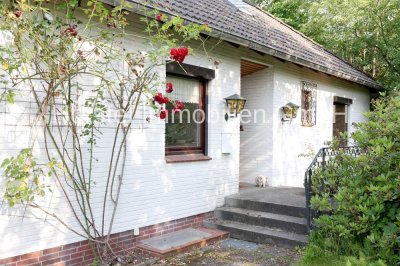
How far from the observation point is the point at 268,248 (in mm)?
5516

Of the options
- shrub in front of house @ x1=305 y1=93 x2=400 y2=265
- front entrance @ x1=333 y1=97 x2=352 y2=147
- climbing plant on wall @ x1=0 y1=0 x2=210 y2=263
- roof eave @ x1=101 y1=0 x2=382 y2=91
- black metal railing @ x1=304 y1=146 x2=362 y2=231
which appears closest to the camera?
climbing plant on wall @ x1=0 y1=0 x2=210 y2=263

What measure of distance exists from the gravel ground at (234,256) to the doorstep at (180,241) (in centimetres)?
9

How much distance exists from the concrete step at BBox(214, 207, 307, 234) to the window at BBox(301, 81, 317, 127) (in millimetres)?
3853

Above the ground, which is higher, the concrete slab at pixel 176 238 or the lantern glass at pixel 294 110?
the lantern glass at pixel 294 110

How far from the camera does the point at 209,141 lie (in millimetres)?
6715

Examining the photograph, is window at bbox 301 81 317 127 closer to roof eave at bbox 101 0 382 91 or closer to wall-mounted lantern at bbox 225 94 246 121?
roof eave at bbox 101 0 382 91

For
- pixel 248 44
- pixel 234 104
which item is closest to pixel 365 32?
pixel 248 44

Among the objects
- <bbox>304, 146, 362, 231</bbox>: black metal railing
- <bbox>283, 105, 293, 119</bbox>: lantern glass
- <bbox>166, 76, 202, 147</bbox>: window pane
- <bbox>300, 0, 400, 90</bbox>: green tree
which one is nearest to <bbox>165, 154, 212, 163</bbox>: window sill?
<bbox>166, 76, 202, 147</bbox>: window pane

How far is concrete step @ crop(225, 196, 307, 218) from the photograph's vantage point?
5.89 m

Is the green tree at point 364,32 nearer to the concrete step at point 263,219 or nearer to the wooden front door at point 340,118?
the wooden front door at point 340,118

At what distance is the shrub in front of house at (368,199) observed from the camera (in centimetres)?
420

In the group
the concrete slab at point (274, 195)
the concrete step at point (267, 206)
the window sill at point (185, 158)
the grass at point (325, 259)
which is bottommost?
the grass at point (325, 259)

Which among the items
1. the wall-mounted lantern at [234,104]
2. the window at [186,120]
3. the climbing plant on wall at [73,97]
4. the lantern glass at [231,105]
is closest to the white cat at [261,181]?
the wall-mounted lantern at [234,104]

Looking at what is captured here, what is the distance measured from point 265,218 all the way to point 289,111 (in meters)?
3.28
